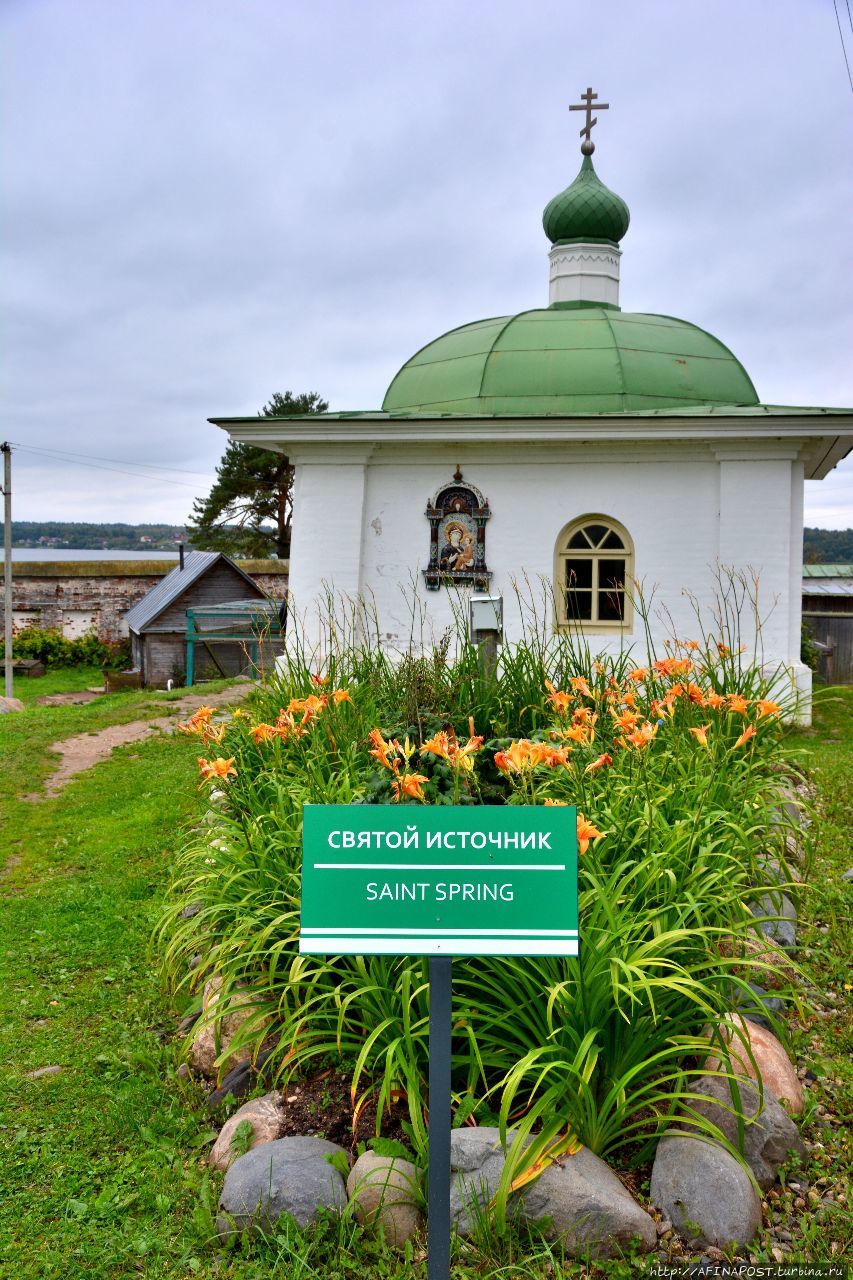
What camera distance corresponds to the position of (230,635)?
20.8 m

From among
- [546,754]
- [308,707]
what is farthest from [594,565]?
[546,754]

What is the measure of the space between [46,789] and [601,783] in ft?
18.9

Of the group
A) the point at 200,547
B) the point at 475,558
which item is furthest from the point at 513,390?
the point at 200,547

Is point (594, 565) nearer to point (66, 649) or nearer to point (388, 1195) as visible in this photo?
point (388, 1195)

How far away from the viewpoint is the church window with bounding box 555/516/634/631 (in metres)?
11.3

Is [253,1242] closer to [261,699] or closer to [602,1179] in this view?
[602,1179]

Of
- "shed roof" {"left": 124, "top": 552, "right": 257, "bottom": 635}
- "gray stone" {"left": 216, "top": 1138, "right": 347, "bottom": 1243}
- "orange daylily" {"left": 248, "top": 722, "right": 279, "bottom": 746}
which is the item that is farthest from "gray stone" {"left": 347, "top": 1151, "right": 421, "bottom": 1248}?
"shed roof" {"left": 124, "top": 552, "right": 257, "bottom": 635}

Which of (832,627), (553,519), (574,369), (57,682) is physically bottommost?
(57,682)

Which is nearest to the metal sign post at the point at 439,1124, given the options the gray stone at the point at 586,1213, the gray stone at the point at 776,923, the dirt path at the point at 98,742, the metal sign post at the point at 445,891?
the metal sign post at the point at 445,891

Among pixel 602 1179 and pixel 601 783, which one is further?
pixel 601 783

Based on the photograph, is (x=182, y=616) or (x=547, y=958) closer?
(x=547, y=958)

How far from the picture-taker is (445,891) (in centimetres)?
215

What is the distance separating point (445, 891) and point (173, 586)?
22.8m

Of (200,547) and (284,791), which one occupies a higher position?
(200,547)
